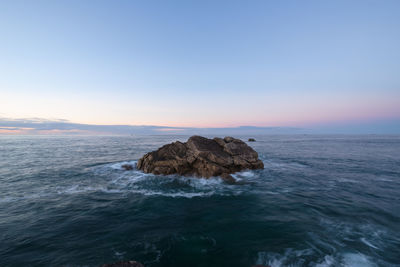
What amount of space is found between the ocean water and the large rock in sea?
2825 millimetres

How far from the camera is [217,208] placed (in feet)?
43.3

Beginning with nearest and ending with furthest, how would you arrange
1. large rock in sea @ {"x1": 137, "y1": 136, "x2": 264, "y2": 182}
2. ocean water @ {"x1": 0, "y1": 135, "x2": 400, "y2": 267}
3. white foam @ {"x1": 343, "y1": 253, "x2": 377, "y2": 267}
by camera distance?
white foam @ {"x1": 343, "y1": 253, "x2": 377, "y2": 267} < ocean water @ {"x1": 0, "y1": 135, "x2": 400, "y2": 267} < large rock in sea @ {"x1": 137, "y1": 136, "x2": 264, "y2": 182}

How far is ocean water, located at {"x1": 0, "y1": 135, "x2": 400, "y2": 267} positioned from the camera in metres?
7.99

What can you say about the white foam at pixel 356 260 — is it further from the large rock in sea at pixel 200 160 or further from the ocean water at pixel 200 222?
the large rock in sea at pixel 200 160

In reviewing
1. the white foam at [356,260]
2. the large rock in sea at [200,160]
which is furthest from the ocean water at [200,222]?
the large rock in sea at [200,160]

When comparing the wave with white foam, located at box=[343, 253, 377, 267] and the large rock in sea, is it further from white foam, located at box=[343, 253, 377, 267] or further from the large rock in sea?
the large rock in sea

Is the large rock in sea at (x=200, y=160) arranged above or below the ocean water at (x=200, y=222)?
above

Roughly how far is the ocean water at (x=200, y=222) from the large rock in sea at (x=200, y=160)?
2.83 meters

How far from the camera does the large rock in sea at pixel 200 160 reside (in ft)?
72.1

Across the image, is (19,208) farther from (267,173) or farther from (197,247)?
(267,173)

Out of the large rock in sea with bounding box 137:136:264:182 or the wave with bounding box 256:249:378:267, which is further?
the large rock in sea with bounding box 137:136:264:182

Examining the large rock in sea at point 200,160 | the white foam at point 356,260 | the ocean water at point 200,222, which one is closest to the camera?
the white foam at point 356,260

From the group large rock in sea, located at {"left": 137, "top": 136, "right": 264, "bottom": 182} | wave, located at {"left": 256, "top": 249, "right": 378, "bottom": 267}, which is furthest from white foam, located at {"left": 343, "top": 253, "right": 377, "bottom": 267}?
large rock in sea, located at {"left": 137, "top": 136, "right": 264, "bottom": 182}

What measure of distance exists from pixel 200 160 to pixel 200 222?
11.5 metres
